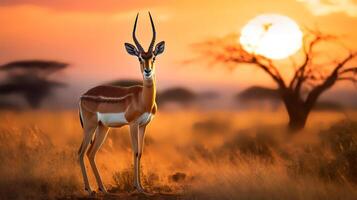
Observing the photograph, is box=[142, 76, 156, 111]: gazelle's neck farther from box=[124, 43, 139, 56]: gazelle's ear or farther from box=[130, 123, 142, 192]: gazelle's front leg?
box=[124, 43, 139, 56]: gazelle's ear

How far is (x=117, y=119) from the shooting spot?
14.2 m

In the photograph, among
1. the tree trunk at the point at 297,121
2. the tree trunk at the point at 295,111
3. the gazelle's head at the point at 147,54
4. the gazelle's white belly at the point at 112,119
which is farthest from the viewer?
the tree trunk at the point at 295,111

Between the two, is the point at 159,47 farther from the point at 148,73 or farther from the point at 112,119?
the point at 112,119

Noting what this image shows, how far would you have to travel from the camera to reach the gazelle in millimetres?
13867

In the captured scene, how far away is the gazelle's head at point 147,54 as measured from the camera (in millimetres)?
13469

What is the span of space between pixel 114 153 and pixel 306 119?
9025 mm

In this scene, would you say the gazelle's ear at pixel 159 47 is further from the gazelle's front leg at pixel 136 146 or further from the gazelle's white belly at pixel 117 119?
the gazelle's front leg at pixel 136 146

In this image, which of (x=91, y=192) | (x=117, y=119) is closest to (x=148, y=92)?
(x=117, y=119)

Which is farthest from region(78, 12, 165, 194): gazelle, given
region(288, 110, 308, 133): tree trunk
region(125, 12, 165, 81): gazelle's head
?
region(288, 110, 308, 133): tree trunk

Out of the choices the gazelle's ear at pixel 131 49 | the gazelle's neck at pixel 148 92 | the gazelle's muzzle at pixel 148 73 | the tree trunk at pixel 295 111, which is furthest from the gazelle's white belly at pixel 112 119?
the tree trunk at pixel 295 111

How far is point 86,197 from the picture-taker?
1398 cm

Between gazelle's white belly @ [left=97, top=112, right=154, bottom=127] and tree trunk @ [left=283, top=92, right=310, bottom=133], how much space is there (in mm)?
12892

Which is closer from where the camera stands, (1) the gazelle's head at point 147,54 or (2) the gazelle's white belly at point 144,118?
(1) the gazelle's head at point 147,54

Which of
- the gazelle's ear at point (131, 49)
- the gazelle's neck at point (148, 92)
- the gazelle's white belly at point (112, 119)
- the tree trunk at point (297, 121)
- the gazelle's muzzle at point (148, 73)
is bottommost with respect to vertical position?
the tree trunk at point (297, 121)
